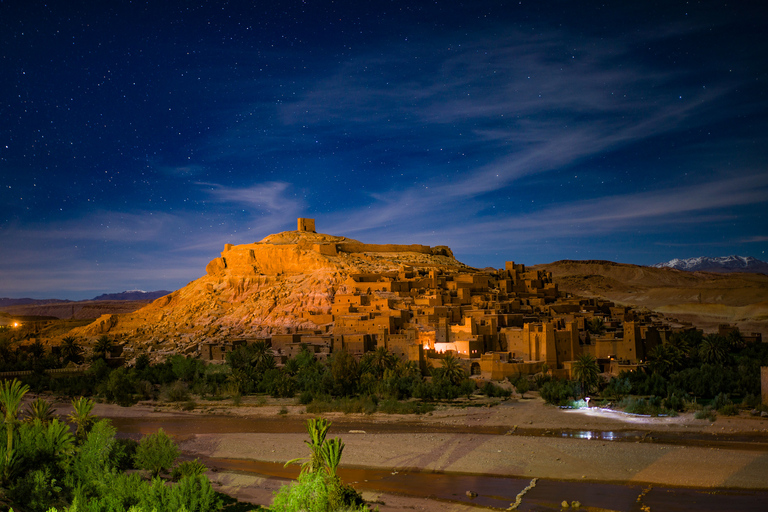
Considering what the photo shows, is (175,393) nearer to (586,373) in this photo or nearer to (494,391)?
(494,391)

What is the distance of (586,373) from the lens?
1164 inches

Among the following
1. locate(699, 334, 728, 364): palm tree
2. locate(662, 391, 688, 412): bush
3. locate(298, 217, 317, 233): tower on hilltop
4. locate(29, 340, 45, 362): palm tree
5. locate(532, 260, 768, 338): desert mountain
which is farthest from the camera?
locate(298, 217, 317, 233): tower on hilltop

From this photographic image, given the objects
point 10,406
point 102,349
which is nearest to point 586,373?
point 10,406

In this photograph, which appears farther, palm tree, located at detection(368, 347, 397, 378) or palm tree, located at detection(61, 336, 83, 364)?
palm tree, located at detection(61, 336, 83, 364)

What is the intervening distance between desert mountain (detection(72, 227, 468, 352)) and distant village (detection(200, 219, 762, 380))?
244 cm

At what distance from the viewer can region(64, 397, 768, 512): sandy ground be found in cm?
1777

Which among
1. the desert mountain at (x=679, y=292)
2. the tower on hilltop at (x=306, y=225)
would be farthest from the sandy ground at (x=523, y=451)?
the tower on hilltop at (x=306, y=225)

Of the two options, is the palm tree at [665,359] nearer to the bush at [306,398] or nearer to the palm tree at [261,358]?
the bush at [306,398]

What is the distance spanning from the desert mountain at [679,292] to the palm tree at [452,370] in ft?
95.5

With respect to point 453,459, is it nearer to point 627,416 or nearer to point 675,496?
point 675,496

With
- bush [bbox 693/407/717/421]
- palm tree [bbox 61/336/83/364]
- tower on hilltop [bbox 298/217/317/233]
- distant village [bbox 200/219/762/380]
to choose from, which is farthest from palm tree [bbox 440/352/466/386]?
tower on hilltop [bbox 298/217/317/233]

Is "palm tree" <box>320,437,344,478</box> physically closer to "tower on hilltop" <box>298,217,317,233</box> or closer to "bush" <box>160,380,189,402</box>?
"bush" <box>160,380,189,402</box>

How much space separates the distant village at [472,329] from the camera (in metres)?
32.8

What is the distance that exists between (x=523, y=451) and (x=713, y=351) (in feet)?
57.5
